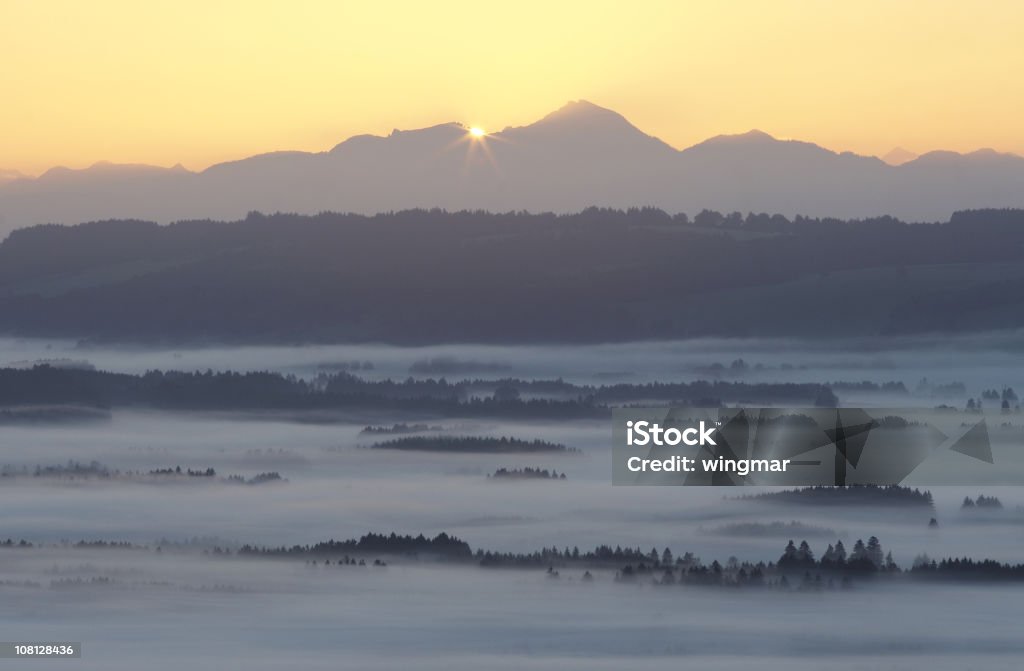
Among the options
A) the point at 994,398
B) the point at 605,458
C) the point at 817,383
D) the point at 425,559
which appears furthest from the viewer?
the point at 817,383

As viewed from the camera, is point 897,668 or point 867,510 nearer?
point 897,668

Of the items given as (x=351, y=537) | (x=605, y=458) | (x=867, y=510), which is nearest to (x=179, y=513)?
(x=351, y=537)

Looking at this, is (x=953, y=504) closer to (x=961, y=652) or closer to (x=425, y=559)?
(x=425, y=559)

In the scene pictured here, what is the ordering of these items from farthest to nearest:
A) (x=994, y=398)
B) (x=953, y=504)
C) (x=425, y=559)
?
1. (x=994, y=398)
2. (x=953, y=504)
3. (x=425, y=559)

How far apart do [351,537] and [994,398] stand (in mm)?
78657

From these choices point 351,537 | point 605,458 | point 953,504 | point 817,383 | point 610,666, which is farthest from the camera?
point 817,383

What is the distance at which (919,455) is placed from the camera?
64812 mm

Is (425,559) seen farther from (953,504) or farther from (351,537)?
(953,504)

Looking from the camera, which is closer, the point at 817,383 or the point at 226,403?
the point at 226,403

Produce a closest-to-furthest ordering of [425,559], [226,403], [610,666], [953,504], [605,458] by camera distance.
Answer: [610,666], [425,559], [953,504], [605,458], [226,403]

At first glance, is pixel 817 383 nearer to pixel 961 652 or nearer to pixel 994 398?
pixel 994 398

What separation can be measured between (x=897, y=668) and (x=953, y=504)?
959 inches

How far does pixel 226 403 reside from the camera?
15012 cm

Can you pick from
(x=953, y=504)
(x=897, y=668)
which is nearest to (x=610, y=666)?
(x=897, y=668)
